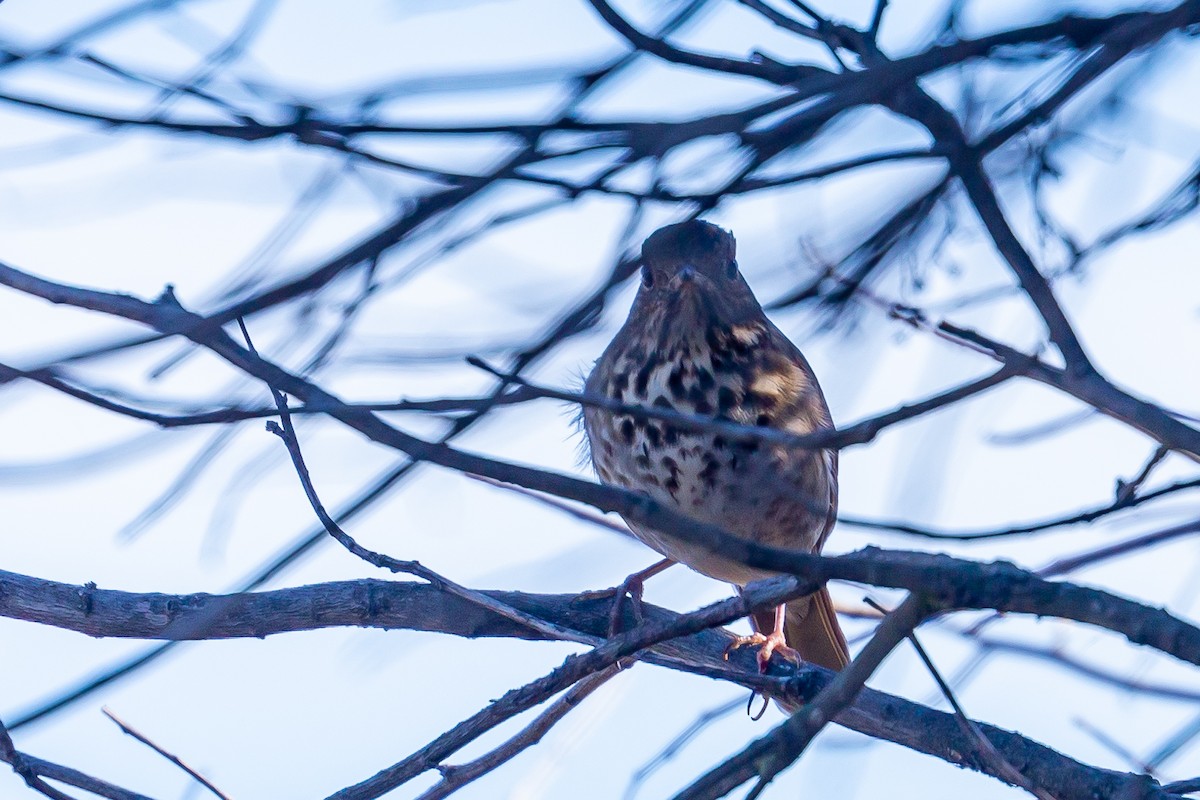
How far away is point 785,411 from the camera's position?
15.3ft

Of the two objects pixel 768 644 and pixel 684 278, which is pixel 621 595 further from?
pixel 684 278

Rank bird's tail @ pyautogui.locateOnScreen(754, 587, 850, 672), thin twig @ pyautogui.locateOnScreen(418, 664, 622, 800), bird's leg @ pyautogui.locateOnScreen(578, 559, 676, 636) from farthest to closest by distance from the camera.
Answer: bird's tail @ pyautogui.locateOnScreen(754, 587, 850, 672)
bird's leg @ pyautogui.locateOnScreen(578, 559, 676, 636)
thin twig @ pyautogui.locateOnScreen(418, 664, 622, 800)

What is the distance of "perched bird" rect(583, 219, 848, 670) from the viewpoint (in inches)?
176

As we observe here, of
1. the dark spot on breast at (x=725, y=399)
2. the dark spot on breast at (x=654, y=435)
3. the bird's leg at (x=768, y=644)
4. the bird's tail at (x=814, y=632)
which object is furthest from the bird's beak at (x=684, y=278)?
the bird's tail at (x=814, y=632)

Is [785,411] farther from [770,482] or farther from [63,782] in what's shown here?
[63,782]

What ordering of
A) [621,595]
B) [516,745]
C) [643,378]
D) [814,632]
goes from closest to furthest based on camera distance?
[516,745] → [621,595] → [643,378] → [814,632]

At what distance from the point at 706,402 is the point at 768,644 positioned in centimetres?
84

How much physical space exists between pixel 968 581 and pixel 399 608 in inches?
79.2

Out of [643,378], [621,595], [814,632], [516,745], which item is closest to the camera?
[516,745]

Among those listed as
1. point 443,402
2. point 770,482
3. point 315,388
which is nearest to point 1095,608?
point 770,482

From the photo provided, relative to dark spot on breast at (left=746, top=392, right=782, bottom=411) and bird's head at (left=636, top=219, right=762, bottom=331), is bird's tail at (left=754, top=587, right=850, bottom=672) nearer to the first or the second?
dark spot on breast at (left=746, top=392, right=782, bottom=411)

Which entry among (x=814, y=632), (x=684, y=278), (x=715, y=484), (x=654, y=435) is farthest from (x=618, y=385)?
(x=814, y=632)

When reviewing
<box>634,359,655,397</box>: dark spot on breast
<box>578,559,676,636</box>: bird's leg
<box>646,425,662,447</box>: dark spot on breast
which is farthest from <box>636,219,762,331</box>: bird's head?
<box>578,559,676,636</box>: bird's leg

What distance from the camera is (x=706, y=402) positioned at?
4.57 meters
